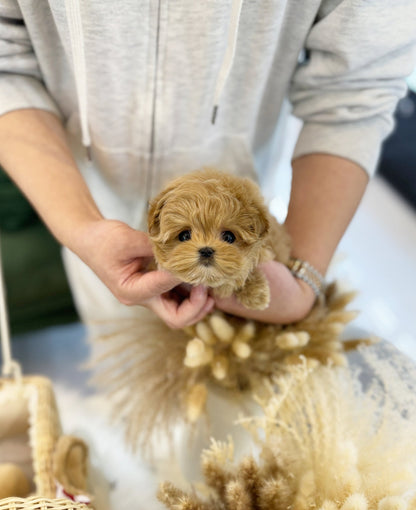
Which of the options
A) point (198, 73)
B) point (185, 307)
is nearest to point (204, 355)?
point (185, 307)

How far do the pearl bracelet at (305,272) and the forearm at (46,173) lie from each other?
249 millimetres

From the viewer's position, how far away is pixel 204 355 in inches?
23.9

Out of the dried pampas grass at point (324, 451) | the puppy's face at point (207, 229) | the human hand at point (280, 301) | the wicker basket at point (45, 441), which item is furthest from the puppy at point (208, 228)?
the wicker basket at point (45, 441)

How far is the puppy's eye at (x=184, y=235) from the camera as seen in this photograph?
0.42m

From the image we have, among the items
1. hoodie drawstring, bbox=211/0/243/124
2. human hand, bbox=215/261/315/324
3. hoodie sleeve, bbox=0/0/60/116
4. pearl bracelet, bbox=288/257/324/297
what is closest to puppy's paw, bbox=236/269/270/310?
human hand, bbox=215/261/315/324

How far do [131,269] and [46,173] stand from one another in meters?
0.18

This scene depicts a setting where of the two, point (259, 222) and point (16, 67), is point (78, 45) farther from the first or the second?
point (259, 222)

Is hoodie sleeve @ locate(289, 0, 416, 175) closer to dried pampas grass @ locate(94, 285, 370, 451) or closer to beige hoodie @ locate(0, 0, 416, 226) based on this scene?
beige hoodie @ locate(0, 0, 416, 226)

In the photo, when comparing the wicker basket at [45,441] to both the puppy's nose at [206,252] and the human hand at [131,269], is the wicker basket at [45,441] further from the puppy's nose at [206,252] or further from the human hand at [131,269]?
the puppy's nose at [206,252]

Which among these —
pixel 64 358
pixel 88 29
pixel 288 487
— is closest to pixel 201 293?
pixel 288 487

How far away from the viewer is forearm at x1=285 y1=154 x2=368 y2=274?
646 mm

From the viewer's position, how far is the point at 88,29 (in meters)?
0.56

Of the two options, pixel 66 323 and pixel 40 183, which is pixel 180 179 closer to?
pixel 40 183

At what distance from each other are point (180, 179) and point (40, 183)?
0.77 feet
